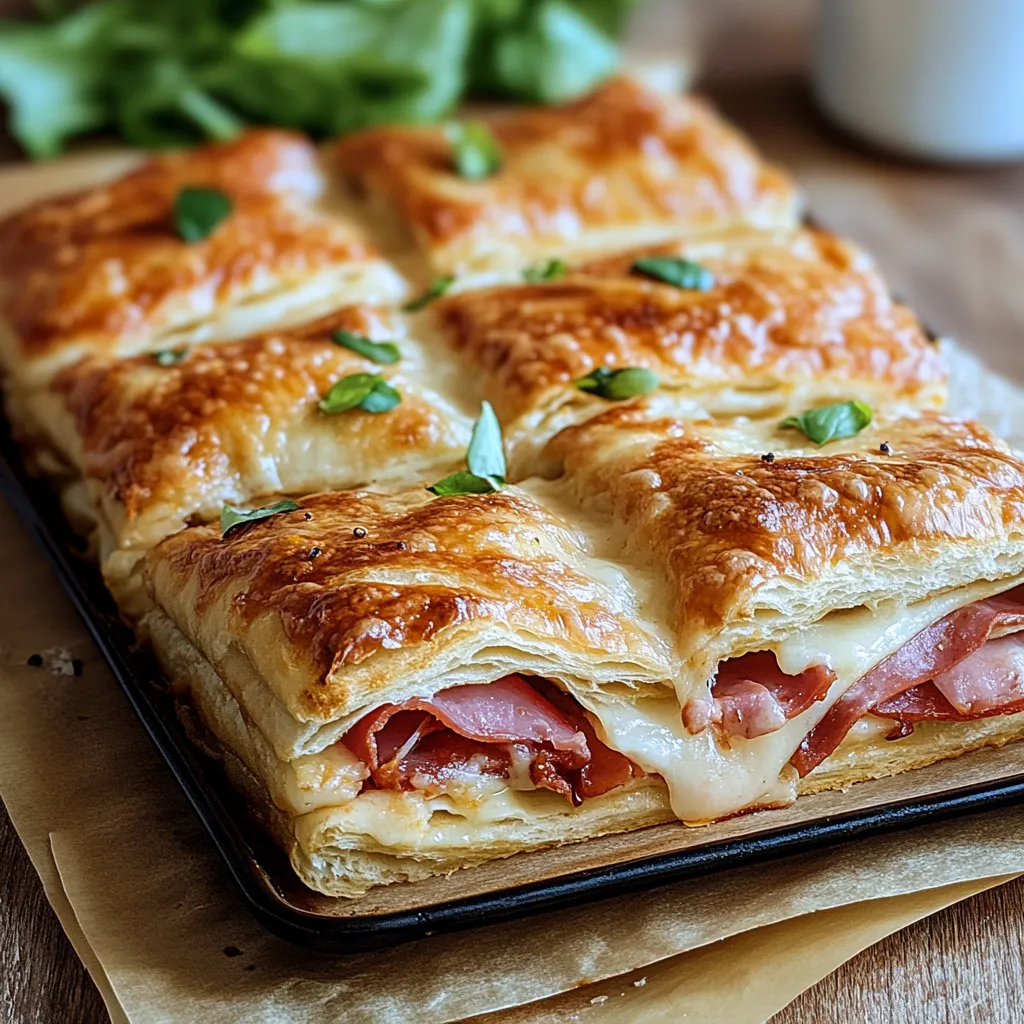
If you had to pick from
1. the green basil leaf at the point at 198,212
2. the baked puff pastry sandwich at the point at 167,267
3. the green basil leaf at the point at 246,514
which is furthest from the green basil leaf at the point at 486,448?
the green basil leaf at the point at 198,212

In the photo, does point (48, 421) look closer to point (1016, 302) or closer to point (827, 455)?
point (827, 455)

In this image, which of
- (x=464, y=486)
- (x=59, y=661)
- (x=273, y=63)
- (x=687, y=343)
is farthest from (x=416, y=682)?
(x=273, y=63)

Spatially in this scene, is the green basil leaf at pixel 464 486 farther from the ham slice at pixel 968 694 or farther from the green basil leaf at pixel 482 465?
the ham slice at pixel 968 694

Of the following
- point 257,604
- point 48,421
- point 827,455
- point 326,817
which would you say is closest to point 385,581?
point 257,604

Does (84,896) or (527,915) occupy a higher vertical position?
(527,915)

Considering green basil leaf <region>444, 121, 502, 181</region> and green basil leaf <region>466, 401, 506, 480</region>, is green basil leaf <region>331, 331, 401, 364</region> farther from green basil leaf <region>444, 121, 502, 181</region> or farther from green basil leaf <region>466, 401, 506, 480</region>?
green basil leaf <region>444, 121, 502, 181</region>
